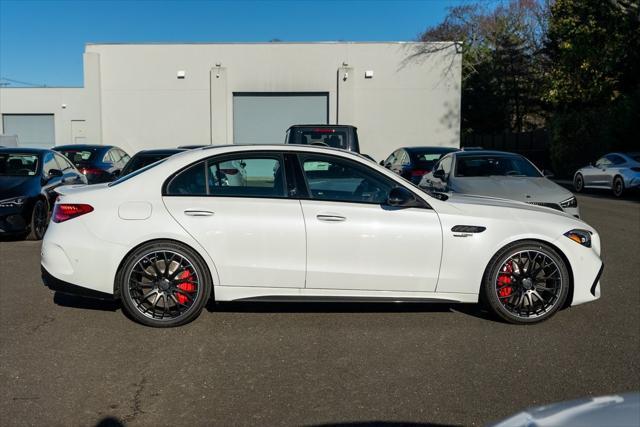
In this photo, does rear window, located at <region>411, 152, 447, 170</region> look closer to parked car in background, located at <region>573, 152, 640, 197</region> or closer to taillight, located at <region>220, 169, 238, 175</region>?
parked car in background, located at <region>573, 152, 640, 197</region>

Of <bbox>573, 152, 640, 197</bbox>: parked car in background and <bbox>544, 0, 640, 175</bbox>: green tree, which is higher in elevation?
<bbox>544, 0, 640, 175</bbox>: green tree

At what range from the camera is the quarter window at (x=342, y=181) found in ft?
17.4

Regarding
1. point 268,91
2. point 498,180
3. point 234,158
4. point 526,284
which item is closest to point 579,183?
point 268,91

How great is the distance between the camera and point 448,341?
4934 mm

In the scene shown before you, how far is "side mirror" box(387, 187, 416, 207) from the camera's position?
16.9 ft

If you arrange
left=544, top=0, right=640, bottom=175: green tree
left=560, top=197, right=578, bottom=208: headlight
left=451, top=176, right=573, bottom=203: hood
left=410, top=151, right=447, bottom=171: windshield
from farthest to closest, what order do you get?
left=544, top=0, right=640, bottom=175: green tree
left=410, top=151, right=447, bottom=171: windshield
left=451, top=176, right=573, bottom=203: hood
left=560, top=197, right=578, bottom=208: headlight

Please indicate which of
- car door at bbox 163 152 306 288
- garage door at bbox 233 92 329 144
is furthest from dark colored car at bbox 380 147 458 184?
garage door at bbox 233 92 329 144

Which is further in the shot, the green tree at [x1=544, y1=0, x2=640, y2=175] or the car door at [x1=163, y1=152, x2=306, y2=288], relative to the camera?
the green tree at [x1=544, y1=0, x2=640, y2=175]

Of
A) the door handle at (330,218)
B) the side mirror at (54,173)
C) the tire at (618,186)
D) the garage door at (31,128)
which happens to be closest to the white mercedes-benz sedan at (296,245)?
the door handle at (330,218)

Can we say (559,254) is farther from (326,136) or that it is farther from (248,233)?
(326,136)

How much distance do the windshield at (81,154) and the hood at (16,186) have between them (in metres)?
5.12

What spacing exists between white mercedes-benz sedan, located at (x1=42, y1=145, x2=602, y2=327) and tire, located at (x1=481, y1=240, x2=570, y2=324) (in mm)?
10

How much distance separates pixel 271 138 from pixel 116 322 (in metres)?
19.3

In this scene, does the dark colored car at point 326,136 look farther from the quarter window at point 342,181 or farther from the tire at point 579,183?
the tire at point 579,183
